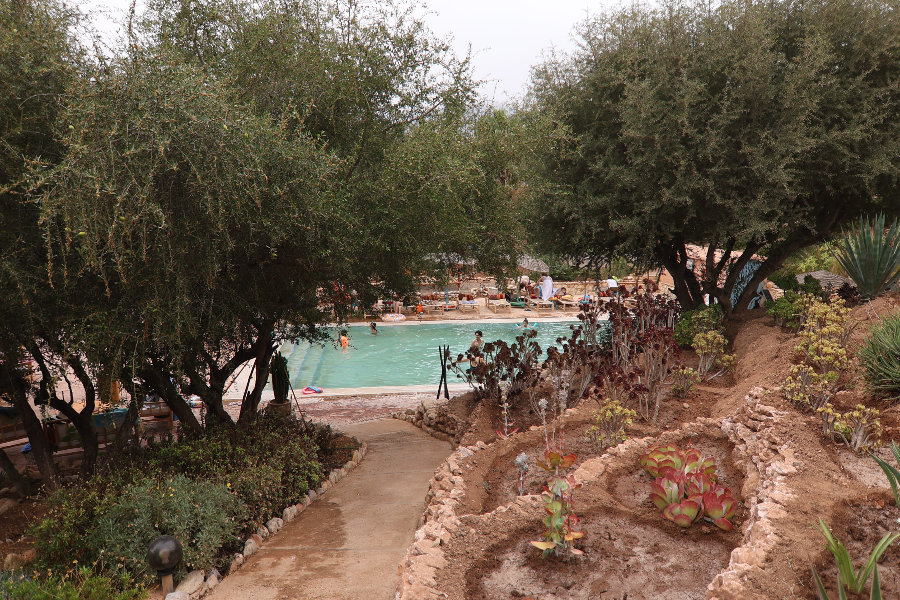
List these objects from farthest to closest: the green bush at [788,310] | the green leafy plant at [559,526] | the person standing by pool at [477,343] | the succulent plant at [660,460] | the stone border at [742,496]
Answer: the person standing by pool at [477,343] → the green bush at [788,310] → the succulent plant at [660,460] → the green leafy plant at [559,526] → the stone border at [742,496]

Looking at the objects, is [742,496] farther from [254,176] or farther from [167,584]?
[254,176]

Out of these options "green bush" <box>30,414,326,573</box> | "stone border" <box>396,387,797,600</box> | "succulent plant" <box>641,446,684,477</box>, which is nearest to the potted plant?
"green bush" <box>30,414,326,573</box>

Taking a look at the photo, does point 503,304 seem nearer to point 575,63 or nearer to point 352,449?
point 575,63

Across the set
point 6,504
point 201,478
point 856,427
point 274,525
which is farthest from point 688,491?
point 6,504

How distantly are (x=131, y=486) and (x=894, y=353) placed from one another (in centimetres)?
710

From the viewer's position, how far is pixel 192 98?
5.32 meters

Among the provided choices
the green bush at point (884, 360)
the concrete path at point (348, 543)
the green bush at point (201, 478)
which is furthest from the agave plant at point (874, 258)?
the green bush at point (201, 478)

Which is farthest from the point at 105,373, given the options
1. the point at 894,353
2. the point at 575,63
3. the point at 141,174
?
the point at 575,63

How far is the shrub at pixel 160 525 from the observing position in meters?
5.40

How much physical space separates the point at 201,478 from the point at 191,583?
1658 millimetres

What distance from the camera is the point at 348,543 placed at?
6.18m

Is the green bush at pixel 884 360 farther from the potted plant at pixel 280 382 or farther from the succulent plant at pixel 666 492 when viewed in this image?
the potted plant at pixel 280 382

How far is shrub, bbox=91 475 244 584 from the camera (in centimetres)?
540

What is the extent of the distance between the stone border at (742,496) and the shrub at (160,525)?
198cm
